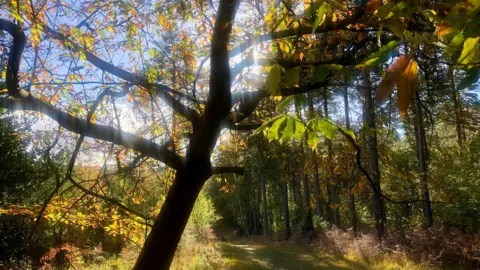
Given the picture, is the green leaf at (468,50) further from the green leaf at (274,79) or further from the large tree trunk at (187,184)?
the large tree trunk at (187,184)

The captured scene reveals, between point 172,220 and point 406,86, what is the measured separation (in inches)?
66.2

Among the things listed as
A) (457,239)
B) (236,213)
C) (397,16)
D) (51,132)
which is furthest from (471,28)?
(236,213)

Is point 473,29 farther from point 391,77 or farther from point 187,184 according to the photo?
point 187,184

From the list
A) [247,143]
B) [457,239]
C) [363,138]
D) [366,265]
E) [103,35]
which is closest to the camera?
[363,138]

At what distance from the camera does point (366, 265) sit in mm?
12758

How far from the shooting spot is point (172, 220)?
1.99 meters

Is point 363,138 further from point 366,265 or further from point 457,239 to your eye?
point 366,265

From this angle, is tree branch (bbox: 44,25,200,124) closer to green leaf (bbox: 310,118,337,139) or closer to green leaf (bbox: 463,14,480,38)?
green leaf (bbox: 310,118,337,139)

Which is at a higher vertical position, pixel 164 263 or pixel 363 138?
pixel 363 138

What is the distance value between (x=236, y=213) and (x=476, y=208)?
3591 centimetres

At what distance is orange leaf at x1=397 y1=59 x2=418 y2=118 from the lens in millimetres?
558

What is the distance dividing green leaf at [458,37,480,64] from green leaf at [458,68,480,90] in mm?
40

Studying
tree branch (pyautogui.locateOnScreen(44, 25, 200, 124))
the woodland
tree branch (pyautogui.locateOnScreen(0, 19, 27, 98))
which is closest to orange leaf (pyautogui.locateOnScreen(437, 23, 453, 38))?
the woodland

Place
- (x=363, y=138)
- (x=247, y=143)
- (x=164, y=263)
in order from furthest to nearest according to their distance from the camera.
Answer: (x=247, y=143), (x=363, y=138), (x=164, y=263)
